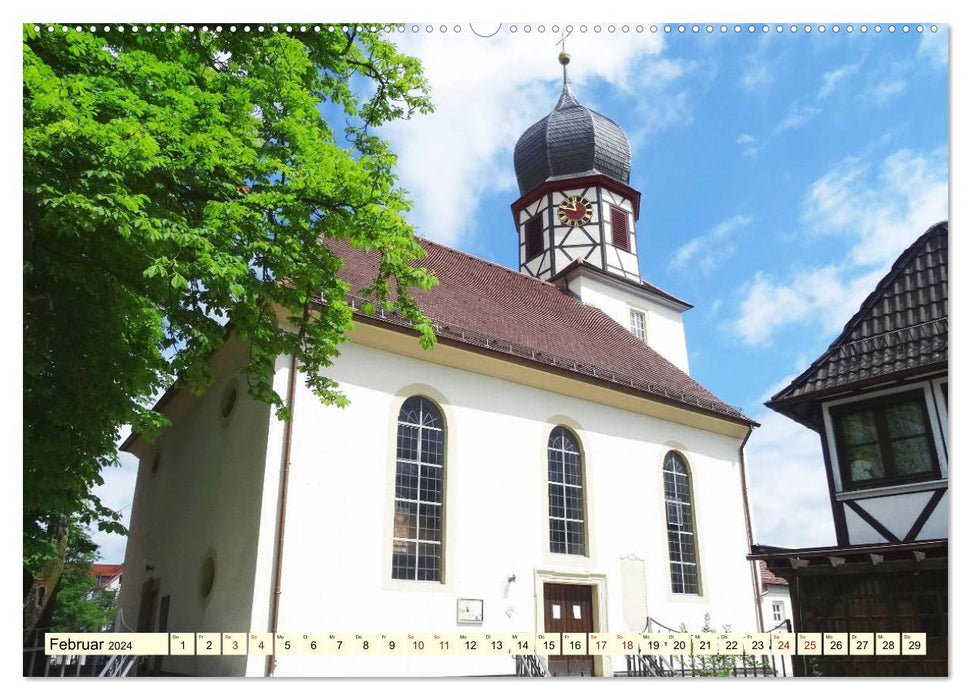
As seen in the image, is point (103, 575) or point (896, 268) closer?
point (896, 268)

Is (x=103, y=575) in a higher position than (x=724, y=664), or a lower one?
higher

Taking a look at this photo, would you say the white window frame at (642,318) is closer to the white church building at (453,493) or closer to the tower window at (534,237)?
the tower window at (534,237)

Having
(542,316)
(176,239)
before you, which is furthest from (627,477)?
(176,239)

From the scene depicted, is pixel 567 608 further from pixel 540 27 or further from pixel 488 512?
pixel 540 27

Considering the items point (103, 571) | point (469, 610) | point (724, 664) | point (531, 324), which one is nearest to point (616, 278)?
point (531, 324)

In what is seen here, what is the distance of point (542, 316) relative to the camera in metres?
15.7

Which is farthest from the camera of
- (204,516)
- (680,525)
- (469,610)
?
(680,525)

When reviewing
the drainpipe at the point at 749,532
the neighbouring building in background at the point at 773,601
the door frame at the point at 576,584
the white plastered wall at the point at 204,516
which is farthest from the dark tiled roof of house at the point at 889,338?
the white plastered wall at the point at 204,516

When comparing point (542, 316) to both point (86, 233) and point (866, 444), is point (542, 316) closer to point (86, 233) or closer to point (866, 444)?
A: point (866, 444)

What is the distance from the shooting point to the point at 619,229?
21.3m

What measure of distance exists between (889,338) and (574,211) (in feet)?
45.5

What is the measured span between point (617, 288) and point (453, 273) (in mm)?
5819

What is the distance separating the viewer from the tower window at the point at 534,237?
21375mm

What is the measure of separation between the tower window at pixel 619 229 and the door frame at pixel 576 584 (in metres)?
11.2
